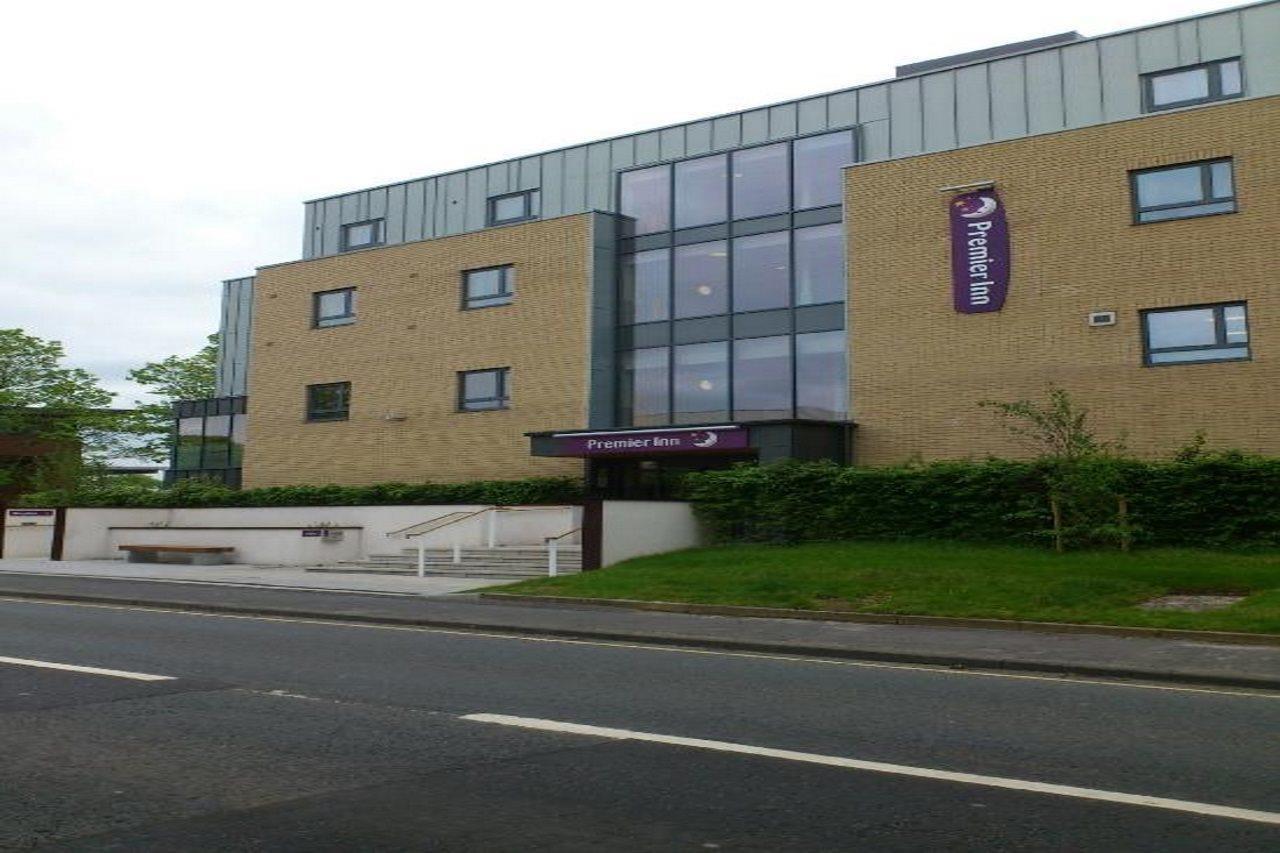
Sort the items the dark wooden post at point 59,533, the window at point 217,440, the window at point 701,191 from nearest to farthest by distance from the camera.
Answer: the window at point 701,191 → the dark wooden post at point 59,533 → the window at point 217,440

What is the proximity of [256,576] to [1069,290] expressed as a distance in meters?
18.3

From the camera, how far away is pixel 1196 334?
23109 mm

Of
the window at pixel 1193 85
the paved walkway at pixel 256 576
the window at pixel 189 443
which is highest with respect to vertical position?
the window at pixel 1193 85

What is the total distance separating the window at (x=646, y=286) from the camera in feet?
101

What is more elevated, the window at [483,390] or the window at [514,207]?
the window at [514,207]

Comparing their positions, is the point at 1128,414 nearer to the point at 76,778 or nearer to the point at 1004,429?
the point at 1004,429

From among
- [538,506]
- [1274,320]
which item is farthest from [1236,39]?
[538,506]

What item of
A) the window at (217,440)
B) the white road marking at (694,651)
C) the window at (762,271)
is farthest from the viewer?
the window at (217,440)

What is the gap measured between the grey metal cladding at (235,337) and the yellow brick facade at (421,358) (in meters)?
9.24

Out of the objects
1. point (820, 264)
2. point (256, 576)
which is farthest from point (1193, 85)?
point (256, 576)

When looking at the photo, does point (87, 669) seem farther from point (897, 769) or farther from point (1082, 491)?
point (1082, 491)

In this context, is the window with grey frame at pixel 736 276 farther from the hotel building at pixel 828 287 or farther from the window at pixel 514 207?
the window at pixel 514 207

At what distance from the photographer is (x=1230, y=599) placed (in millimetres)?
14789

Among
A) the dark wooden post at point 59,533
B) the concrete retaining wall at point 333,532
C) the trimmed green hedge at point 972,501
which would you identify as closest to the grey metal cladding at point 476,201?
the concrete retaining wall at point 333,532
